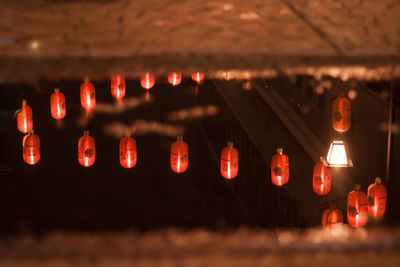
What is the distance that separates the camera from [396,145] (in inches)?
184

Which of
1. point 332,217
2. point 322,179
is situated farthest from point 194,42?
point 322,179

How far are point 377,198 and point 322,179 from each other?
650mm

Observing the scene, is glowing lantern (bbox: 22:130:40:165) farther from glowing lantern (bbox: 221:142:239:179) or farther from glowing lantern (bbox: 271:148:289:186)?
glowing lantern (bbox: 271:148:289:186)

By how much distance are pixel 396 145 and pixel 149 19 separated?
4.53m

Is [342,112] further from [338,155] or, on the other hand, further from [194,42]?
[194,42]

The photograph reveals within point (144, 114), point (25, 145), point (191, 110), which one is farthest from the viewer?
point (144, 114)

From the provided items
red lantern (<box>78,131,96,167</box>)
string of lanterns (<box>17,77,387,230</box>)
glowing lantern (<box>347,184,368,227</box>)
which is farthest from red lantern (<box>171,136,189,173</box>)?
glowing lantern (<box>347,184,368,227</box>)

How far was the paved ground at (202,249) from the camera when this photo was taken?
1.24ft

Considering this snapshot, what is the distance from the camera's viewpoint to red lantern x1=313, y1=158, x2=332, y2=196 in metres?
4.77

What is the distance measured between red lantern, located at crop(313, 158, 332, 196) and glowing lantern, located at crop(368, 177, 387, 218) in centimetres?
55

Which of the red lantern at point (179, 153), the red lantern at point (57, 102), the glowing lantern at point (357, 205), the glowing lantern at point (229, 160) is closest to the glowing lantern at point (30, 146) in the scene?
the red lantern at point (57, 102)

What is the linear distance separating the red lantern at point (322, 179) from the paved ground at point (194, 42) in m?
4.26

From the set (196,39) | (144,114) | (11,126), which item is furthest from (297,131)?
(196,39)

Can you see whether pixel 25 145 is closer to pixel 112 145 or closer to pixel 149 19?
pixel 112 145
